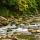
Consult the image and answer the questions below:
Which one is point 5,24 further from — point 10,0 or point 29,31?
point 10,0

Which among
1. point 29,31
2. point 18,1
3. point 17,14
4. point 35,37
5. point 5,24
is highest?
point 18,1

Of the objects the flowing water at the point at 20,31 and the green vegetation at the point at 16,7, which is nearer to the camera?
the flowing water at the point at 20,31

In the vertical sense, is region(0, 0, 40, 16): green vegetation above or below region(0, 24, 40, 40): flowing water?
above

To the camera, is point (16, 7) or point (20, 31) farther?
point (16, 7)

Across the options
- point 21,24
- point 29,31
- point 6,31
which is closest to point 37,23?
point 21,24

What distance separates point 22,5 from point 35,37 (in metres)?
4.64

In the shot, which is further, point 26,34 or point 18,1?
point 18,1

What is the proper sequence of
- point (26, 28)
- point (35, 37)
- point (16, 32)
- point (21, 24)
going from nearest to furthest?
point (35, 37)
point (16, 32)
point (26, 28)
point (21, 24)

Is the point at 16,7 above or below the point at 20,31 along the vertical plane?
above

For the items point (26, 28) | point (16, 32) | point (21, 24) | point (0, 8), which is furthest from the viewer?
point (0, 8)

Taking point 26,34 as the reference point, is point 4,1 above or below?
above

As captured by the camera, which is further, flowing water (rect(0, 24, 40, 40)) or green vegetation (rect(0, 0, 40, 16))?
green vegetation (rect(0, 0, 40, 16))

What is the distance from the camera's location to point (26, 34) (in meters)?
8.30

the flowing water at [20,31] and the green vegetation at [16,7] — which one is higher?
the green vegetation at [16,7]
